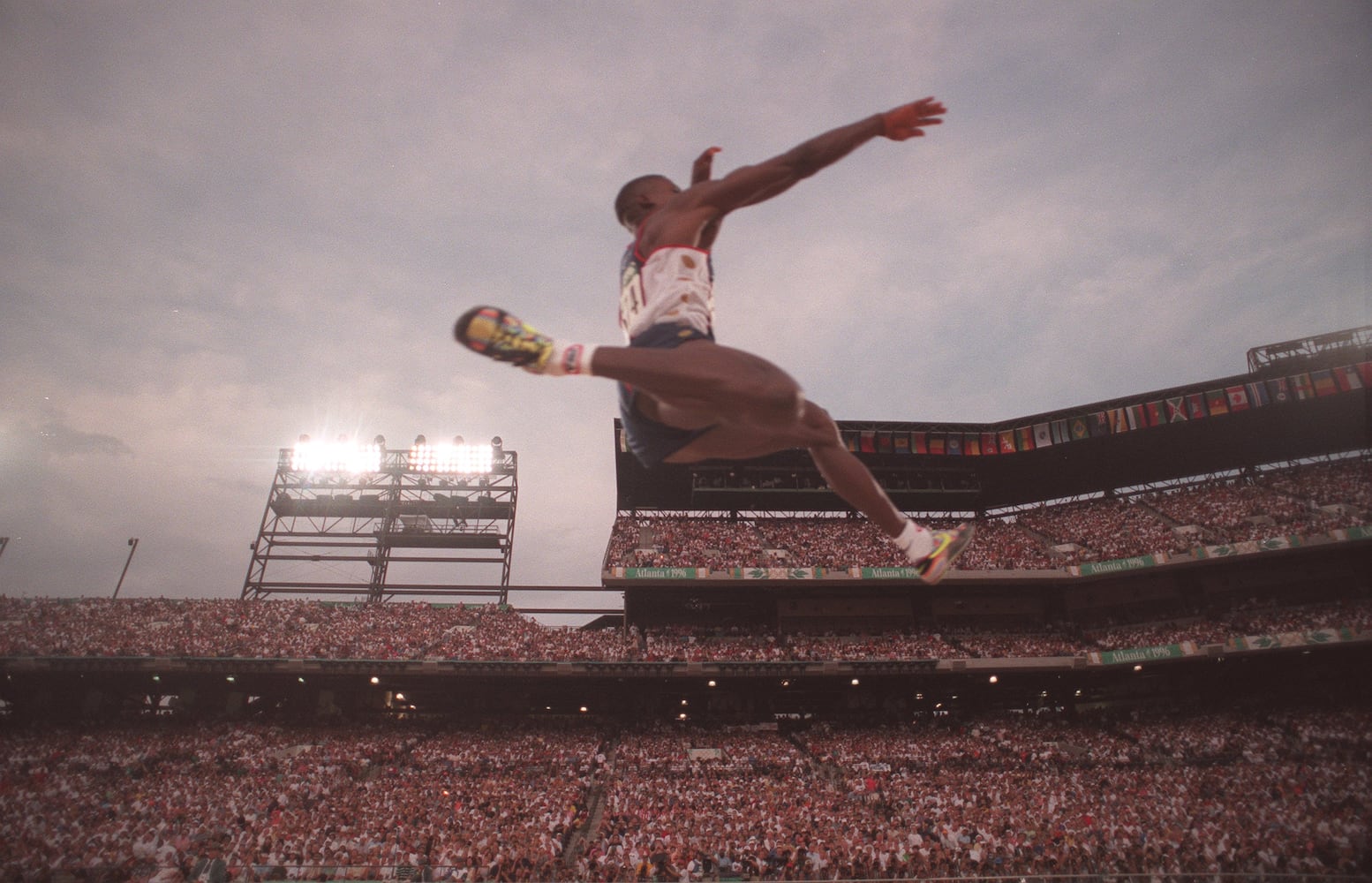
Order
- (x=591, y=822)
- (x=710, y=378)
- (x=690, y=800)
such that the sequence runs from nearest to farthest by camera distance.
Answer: (x=710, y=378), (x=690, y=800), (x=591, y=822)

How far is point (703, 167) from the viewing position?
4.12 metres

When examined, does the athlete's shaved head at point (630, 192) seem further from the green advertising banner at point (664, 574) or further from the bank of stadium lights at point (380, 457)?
the bank of stadium lights at point (380, 457)

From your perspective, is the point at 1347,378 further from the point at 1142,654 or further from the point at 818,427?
the point at 818,427

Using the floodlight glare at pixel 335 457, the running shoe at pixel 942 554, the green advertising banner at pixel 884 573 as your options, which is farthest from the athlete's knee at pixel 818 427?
the floodlight glare at pixel 335 457

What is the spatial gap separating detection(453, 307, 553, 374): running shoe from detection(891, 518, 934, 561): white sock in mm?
2646

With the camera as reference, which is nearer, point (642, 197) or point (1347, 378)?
point (642, 197)

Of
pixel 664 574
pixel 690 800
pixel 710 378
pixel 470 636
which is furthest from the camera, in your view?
pixel 664 574

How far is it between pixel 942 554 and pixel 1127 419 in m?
34.1

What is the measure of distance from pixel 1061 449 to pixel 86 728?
43.0 meters

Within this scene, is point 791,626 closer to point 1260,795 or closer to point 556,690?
point 556,690

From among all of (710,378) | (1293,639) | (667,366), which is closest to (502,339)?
(667,366)

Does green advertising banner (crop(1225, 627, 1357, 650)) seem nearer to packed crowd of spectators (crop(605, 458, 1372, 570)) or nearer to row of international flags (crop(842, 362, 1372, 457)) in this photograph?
packed crowd of spectators (crop(605, 458, 1372, 570))

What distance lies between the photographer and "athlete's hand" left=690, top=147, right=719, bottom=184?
412 cm

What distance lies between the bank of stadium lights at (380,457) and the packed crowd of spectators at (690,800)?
12520 millimetres
